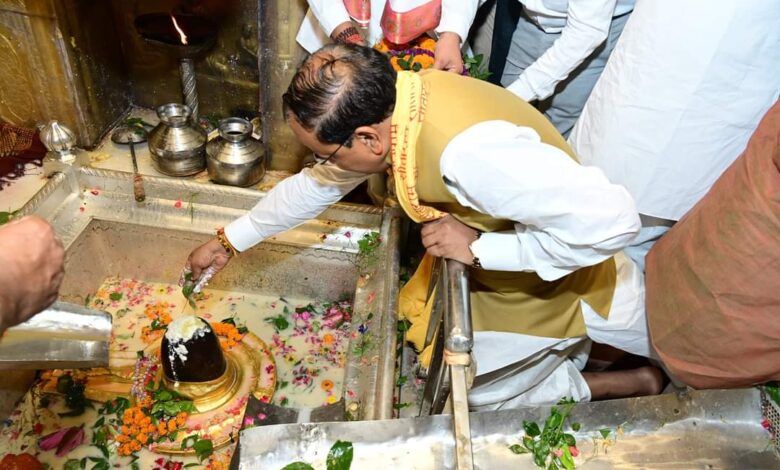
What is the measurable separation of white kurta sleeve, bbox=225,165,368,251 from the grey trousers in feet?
3.38

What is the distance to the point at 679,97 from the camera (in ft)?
5.54

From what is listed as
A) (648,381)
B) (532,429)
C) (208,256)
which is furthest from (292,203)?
(648,381)

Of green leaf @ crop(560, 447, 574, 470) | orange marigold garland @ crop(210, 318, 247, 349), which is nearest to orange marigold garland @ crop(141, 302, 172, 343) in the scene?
orange marigold garland @ crop(210, 318, 247, 349)

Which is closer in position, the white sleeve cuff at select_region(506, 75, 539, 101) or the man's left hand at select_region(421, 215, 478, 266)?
the man's left hand at select_region(421, 215, 478, 266)

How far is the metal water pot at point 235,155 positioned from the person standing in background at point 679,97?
138cm

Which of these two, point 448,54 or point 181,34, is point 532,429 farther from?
point 181,34

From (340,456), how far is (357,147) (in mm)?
651

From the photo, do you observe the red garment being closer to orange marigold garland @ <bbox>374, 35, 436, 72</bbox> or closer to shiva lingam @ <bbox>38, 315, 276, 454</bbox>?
orange marigold garland @ <bbox>374, 35, 436, 72</bbox>

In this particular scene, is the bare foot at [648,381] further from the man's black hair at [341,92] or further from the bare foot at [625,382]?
the man's black hair at [341,92]

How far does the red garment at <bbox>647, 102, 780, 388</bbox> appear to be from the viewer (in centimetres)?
128

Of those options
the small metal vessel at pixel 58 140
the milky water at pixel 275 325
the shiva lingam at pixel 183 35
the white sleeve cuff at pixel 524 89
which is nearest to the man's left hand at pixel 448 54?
the white sleeve cuff at pixel 524 89

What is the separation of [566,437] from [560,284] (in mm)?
514

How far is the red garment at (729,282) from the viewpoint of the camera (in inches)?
50.4

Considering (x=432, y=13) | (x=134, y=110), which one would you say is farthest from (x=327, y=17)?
(x=134, y=110)
